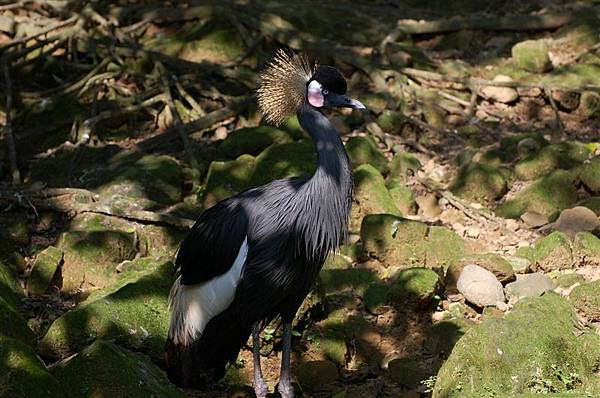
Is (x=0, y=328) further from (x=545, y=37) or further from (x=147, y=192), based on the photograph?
(x=545, y=37)

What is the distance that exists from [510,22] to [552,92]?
127 centimetres

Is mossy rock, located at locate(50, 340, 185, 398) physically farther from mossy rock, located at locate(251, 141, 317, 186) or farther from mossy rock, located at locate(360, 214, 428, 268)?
mossy rock, located at locate(251, 141, 317, 186)

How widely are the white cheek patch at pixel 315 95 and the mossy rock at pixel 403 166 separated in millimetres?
2690

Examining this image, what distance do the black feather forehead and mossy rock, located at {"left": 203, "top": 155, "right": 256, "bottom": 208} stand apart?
2.36 meters

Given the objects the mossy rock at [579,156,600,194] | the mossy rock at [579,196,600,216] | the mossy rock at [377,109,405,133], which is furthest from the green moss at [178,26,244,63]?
the mossy rock at [579,196,600,216]

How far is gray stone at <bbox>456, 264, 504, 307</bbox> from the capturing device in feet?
18.9

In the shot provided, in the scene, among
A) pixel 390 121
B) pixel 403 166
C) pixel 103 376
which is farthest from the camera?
pixel 390 121

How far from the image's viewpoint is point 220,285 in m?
4.73

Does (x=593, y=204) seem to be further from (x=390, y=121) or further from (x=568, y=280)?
(x=390, y=121)

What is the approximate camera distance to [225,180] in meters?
7.13

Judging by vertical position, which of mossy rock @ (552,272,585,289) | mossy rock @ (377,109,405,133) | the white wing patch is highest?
the white wing patch

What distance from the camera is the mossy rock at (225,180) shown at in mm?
7082

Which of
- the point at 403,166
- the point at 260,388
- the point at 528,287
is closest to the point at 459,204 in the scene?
the point at 403,166

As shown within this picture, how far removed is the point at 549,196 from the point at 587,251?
884 millimetres
